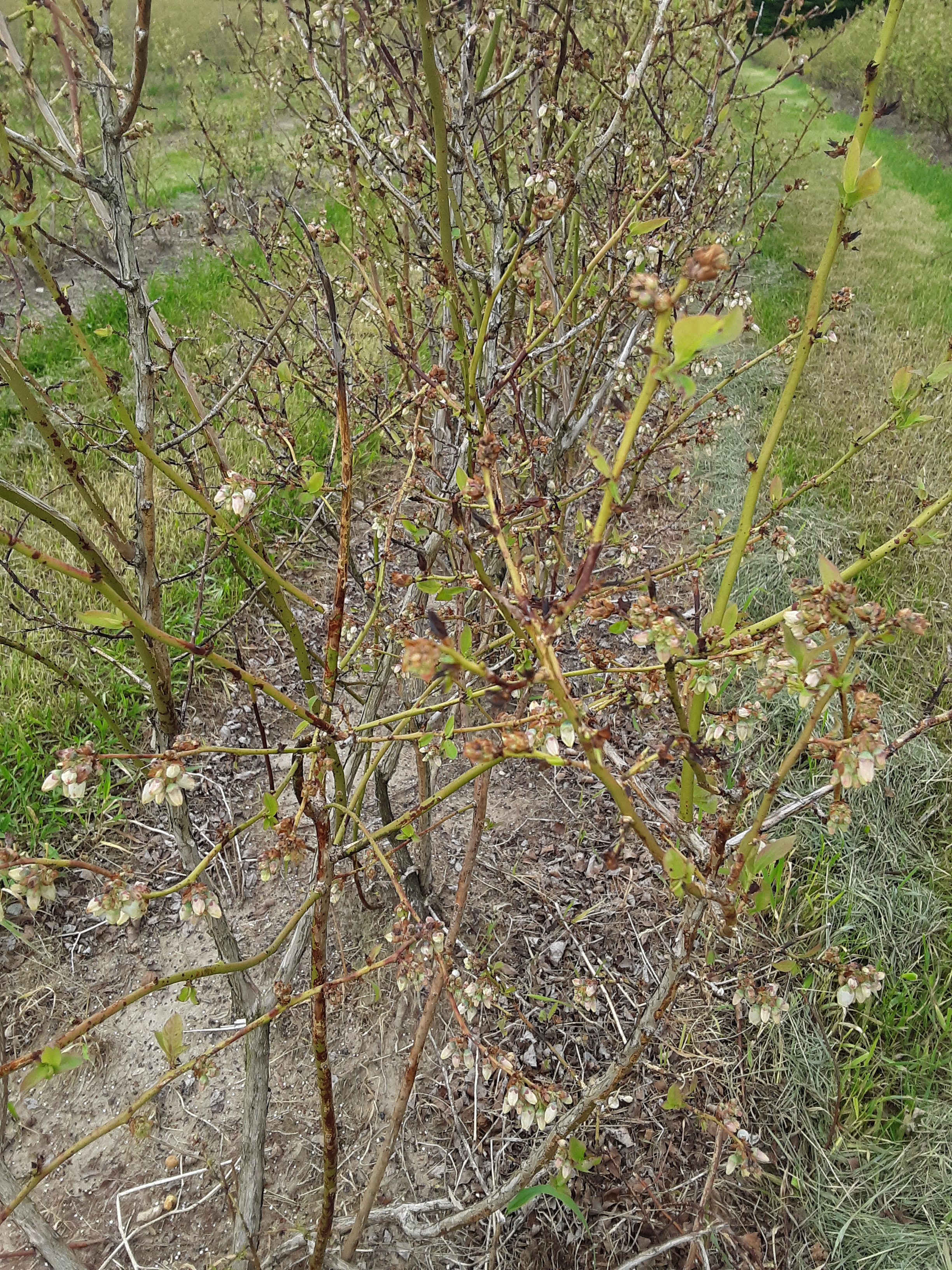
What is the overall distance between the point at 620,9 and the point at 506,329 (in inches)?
80.7

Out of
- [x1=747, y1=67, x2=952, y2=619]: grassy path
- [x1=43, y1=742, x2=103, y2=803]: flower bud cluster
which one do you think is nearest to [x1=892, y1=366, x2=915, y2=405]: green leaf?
[x1=747, y1=67, x2=952, y2=619]: grassy path

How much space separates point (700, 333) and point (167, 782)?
723 mm

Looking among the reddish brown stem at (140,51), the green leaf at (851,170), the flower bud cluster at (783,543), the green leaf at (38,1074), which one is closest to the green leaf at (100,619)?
the green leaf at (38,1074)

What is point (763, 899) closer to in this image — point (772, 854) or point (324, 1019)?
point (772, 854)

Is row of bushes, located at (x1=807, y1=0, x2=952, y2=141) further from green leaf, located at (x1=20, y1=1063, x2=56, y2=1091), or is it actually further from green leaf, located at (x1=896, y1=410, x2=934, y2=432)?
green leaf, located at (x1=20, y1=1063, x2=56, y2=1091)

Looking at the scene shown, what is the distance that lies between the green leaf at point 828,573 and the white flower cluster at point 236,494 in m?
0.70

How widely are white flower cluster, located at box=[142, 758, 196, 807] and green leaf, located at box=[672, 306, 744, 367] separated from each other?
0.66 m

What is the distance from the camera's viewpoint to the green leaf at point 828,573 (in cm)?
79

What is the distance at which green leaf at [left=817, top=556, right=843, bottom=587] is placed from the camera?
0.79 meters

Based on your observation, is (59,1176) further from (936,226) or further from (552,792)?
(936,226)

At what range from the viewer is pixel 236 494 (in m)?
1.05

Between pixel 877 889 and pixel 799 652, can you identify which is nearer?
pixel 799 652

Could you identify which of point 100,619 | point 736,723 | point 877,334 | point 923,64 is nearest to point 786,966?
point 736,723

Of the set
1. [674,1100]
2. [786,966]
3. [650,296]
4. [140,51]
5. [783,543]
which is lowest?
[674,1100]
